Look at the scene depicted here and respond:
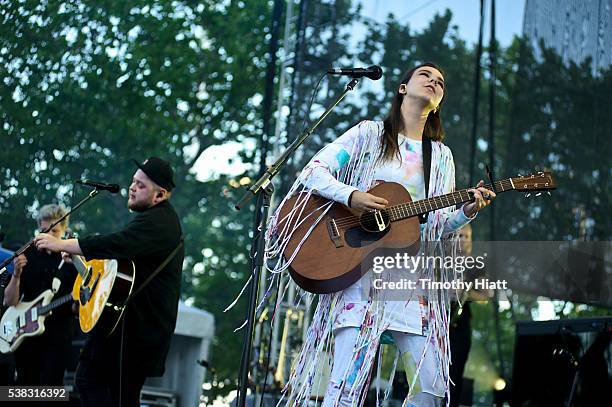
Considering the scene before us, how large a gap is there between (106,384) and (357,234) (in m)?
1.73

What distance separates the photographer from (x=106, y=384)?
13.8ft

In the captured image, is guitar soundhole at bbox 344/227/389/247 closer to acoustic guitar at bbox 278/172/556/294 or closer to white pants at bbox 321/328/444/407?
acoustic guitar at bbox 278/172/556/294

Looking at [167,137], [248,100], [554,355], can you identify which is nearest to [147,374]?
[554,355]

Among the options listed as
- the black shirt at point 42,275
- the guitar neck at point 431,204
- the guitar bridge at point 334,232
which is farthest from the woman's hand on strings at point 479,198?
the black shirt at point 42,275

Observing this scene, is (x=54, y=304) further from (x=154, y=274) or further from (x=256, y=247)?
(x=256, y=247)

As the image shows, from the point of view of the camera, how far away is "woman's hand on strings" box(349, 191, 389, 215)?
3.31 m

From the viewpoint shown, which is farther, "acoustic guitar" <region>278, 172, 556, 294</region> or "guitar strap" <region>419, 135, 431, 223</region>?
"guitar strap" <region>419, 135, 431, 223</region>

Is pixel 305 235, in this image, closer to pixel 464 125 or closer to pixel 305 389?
pixel 305 389

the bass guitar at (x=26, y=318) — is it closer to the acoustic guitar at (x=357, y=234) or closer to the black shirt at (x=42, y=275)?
the black shirt at (x=42, y=275)

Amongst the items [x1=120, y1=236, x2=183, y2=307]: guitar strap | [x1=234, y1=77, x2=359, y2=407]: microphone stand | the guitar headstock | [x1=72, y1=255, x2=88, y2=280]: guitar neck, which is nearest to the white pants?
[x1=234, y1=77, x2=359, y2=407]: microphone stand

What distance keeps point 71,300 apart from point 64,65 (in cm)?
418

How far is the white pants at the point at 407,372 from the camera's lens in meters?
3.16

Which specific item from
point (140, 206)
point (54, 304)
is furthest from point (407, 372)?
point (54, 304)

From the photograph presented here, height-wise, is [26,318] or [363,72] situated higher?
[363,72]
